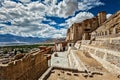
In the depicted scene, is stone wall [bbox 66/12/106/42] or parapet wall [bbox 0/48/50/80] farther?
stone wall [bbox 66/12/106/42]

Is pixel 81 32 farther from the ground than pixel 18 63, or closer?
farther from the ground

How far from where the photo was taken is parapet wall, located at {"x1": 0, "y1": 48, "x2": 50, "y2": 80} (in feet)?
31.4

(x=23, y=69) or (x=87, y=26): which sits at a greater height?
(x=87, y=26)

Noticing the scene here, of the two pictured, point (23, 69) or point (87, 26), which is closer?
point (23, 69)

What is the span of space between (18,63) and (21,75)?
1.02 meters

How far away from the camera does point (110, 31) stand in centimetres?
2638

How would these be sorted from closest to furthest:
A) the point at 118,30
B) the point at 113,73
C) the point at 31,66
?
the point at 113,73 < the point at 31,66 < the point at 118,30

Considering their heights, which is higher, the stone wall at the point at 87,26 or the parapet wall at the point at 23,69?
the stone wall at the point at 87,26

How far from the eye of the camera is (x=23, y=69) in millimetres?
11852

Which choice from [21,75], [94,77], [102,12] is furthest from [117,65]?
[102,12]

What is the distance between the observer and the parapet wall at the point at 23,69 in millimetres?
9562

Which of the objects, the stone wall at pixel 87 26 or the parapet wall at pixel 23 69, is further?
the stone wall at pixel 87 26

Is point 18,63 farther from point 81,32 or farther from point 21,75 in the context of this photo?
point 81,32

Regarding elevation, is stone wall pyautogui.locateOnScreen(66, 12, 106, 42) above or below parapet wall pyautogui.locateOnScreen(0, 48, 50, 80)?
above
